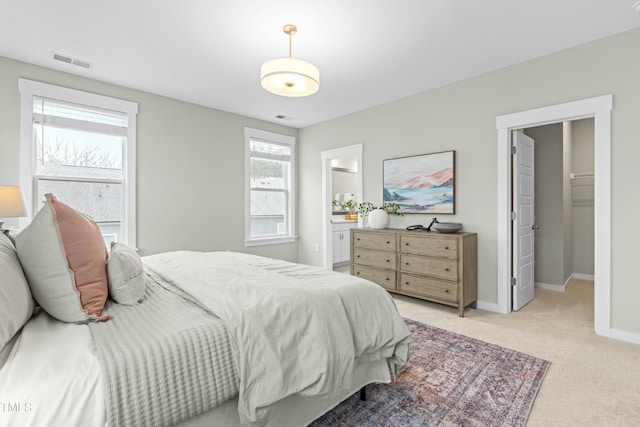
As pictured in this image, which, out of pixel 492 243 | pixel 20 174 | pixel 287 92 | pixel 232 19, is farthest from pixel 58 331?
pixel 492 243

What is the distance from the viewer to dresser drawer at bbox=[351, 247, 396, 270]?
12.4 feet

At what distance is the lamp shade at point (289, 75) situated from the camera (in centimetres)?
216

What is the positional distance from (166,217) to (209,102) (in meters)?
1.67

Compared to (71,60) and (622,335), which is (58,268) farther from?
(622,335)

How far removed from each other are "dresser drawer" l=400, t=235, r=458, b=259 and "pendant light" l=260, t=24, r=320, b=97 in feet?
6.68

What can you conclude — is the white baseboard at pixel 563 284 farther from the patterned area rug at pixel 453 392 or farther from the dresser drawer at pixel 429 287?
the patterned area rug at pixel 453 392

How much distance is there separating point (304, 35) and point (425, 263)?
258 centimetres

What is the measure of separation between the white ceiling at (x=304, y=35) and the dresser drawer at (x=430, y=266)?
2.05 meters

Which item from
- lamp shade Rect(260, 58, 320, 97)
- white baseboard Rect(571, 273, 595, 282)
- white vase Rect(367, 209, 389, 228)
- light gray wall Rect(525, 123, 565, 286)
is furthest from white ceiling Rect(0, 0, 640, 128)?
white baseboard Rect(571, 273, 595, 282)

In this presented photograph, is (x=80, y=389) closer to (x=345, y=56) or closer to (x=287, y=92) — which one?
(x=287, y=92)

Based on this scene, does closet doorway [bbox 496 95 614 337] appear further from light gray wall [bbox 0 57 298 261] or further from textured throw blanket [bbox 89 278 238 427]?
light gray wall [bbox 0 57 298 261]

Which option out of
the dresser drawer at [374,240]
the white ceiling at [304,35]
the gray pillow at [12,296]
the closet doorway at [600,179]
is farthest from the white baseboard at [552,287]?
the gray pillow at [12,296]

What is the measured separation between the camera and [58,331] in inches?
44.9

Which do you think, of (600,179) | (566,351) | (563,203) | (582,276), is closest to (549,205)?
(563,203)
